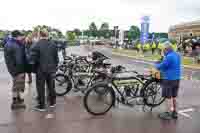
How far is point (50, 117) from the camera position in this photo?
6.35 meters

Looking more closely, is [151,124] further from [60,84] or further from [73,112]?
A: [60,84]

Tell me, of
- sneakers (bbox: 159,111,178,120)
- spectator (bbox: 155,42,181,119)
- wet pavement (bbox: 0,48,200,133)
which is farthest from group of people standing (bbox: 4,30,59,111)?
sneakers (bbox: 159,111,178,120)

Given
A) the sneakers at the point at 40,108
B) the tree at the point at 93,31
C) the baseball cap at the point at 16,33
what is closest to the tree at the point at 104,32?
the tree at the point at 93,31

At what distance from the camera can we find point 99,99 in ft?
21.3

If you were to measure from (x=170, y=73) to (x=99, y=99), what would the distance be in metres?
1.67

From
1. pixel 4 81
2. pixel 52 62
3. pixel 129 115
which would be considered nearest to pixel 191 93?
pixel 129 115

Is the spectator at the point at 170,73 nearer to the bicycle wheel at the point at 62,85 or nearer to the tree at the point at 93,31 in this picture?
the bicycle wheel at the point at 62,85

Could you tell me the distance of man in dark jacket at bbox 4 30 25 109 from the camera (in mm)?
6730

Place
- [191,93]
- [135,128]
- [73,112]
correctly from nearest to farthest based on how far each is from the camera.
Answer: [135,128], [73,112], [191,93]

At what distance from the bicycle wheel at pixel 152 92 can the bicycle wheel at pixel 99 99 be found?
961mm

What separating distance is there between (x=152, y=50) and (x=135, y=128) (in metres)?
26.5

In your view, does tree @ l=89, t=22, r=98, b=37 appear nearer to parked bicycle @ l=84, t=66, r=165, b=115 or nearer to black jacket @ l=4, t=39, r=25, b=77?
parked bicycle @ l=84, t=66, r=165, b=115

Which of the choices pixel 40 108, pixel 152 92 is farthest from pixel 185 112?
pixel 40 108

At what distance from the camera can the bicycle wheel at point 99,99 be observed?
6.45 metres
